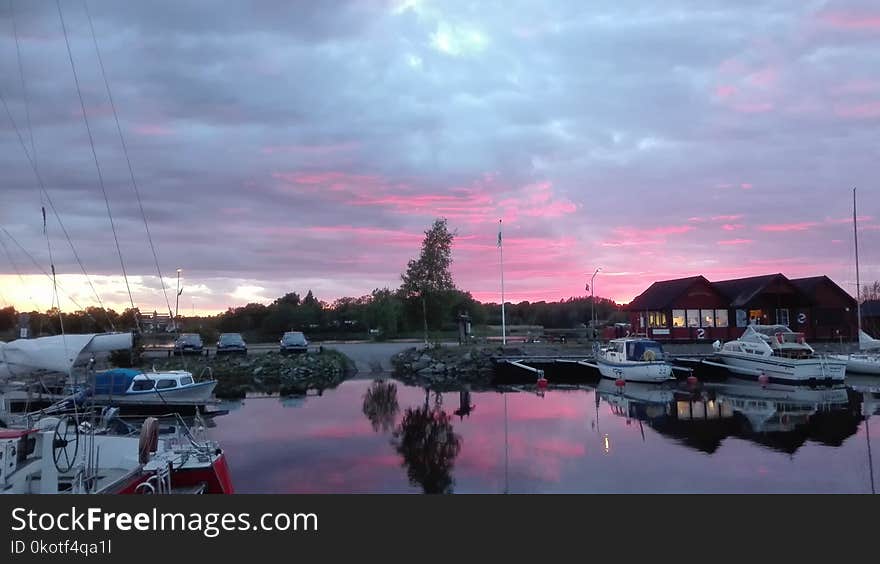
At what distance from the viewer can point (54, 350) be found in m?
14.1

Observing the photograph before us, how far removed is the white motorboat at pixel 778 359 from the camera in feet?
136

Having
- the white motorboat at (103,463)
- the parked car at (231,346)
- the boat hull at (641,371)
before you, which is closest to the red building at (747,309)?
the boat hull at (641,371)

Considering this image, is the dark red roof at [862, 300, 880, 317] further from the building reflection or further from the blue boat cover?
the blue boat cover

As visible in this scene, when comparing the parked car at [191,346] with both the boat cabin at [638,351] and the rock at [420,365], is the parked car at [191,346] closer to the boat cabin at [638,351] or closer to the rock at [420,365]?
the rock at [420,365]

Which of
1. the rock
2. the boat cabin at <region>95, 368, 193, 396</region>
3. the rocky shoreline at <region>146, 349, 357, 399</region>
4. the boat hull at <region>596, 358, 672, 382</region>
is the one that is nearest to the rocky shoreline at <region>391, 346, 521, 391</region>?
the rock

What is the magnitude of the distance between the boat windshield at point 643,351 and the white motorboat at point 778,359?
658 centimetres

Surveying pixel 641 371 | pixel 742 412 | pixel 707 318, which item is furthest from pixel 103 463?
pixel 707 318

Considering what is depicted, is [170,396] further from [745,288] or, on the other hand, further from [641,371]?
[745,288]

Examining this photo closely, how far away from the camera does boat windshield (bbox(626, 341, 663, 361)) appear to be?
4444 centimetres

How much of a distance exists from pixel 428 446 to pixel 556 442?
4.80 meters

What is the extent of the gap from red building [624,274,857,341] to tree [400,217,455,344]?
17970 mm

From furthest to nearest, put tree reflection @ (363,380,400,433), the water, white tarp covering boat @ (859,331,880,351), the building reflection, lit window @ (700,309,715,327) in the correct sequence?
lit window @ (700,309,715,327), white tarp covering boat @ (859,331,880,351), tree reflection @ (363,380,400,433), the building reflection, the water
